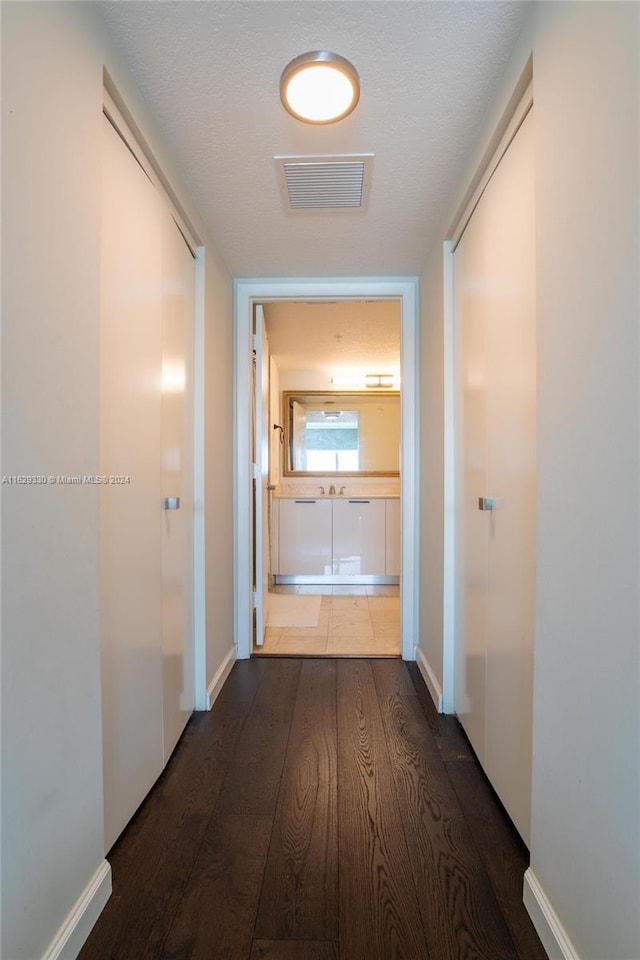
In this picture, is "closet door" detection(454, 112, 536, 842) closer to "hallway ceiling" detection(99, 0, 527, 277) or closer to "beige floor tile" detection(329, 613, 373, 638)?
"hallway ceiling" detection(99, 0, 527, 277)

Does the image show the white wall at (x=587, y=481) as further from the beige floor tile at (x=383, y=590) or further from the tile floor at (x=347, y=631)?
the beige floor tile at (x=383, y=590)

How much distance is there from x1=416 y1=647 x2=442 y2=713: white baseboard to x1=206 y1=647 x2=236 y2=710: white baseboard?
3.41 ft

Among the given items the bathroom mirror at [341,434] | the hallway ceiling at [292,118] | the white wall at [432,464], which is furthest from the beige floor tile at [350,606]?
the hallway ceiling at [292,118]

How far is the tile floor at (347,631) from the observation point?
104 inches

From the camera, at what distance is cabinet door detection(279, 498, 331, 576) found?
14.1 feet

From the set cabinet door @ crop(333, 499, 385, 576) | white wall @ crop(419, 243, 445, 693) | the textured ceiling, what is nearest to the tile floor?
cabinet door @ crop(333, 499, 385, 576)

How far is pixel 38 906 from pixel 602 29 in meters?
1.90

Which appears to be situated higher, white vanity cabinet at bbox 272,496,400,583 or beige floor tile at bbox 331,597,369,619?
white vanity cabinet at bbox 272,496,400,583

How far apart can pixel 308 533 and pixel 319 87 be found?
3527 mm

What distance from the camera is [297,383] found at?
4754mm

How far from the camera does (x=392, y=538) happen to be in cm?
427

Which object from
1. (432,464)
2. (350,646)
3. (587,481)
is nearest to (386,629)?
(350,646)

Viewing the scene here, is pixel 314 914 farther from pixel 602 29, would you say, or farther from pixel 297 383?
pixel 297 383

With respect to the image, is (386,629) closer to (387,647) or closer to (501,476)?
(387,647)
